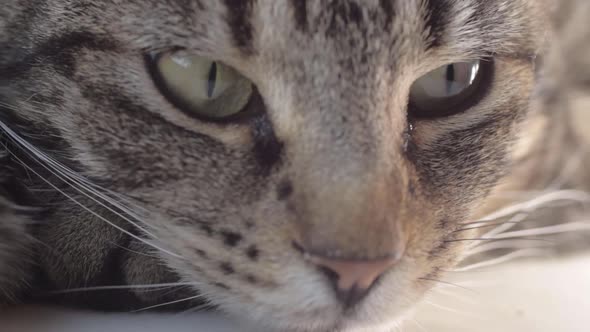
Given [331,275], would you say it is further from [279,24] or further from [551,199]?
[551,199]

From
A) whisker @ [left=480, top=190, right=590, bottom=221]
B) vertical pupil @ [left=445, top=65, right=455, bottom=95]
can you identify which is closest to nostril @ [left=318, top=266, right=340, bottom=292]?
vertical pupil @ [left=445, top=65, right=455, bottom=95]

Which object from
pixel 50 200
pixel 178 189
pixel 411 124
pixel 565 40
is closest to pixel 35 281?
pixel 50 200

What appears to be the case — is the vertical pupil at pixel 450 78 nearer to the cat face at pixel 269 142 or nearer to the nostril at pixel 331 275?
the cat face at pixel 269 142

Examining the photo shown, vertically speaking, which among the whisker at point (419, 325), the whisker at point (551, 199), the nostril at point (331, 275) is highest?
the whisker at point (551, 199)

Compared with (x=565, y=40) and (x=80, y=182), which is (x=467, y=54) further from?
(x=565, y=40)

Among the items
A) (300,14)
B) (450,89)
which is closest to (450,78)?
(450,89)

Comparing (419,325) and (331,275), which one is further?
(419,325)

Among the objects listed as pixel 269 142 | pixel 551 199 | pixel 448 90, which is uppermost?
pixel 551 199

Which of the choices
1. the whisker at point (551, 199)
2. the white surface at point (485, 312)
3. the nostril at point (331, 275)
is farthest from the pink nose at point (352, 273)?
the whisker at point (551, 199)

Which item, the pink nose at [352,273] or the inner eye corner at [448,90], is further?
the inner eye corner at [448,90]
